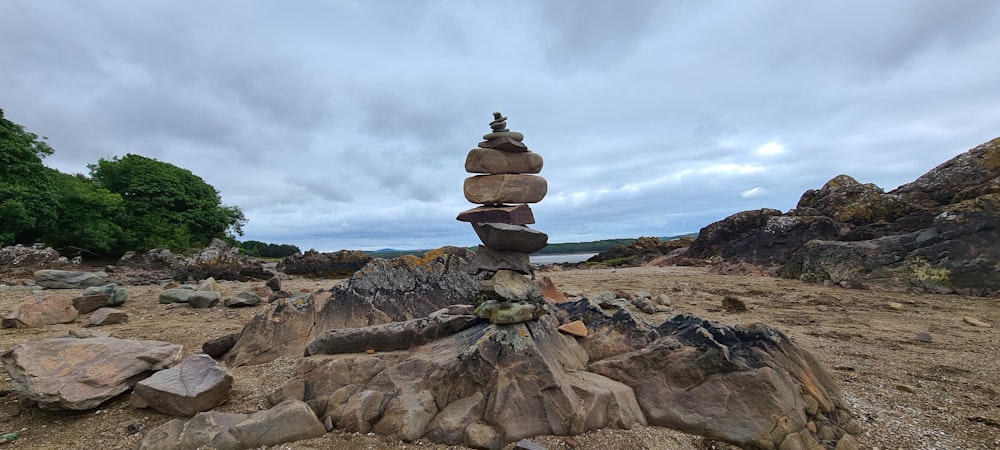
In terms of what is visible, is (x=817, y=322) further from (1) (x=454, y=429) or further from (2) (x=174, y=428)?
(2) (x=174, y=428)

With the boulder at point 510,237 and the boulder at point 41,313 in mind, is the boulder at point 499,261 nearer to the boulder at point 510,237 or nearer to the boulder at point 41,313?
the boulder at point 510,237

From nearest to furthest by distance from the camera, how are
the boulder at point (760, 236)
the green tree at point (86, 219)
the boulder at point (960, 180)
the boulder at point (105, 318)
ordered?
the boulder at point (105, 318)
the boulder at point (960, 180)
the boulder at point (760, 236)
the green tree at point (86, 219)

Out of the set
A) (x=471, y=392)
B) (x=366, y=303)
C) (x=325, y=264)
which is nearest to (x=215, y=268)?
(x=325, y=264)

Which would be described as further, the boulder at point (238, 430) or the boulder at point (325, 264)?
the boulder at point (325, 264)

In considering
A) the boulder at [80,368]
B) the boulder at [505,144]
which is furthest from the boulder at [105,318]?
the boulder at [505,144]

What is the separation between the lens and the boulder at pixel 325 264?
22719 millimetres

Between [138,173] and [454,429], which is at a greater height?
[138,173]

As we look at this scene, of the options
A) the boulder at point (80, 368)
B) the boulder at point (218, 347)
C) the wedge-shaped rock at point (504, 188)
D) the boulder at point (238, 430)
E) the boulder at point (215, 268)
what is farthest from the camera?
the boulder at point (215, 268)

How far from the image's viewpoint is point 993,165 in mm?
16203

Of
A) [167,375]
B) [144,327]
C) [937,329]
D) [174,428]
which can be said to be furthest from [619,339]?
[144,327]

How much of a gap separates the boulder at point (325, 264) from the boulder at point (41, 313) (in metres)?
13.1

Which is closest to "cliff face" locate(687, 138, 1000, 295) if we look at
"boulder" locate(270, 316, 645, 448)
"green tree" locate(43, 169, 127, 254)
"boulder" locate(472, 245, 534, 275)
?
"boulder" locate(472, 245, 534, 275)

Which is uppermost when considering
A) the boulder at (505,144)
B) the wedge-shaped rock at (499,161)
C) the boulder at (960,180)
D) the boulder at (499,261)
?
the boulder at (960,180)

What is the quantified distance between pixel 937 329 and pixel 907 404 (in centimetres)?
514
